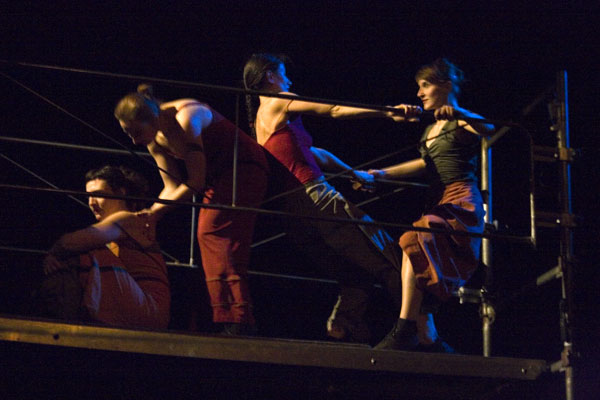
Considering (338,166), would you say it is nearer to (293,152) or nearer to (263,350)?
(293,152)

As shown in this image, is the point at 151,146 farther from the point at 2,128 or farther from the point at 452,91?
the point at 2,128

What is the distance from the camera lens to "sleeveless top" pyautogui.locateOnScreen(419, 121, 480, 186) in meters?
3.94

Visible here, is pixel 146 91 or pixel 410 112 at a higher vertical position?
pixel 146 91

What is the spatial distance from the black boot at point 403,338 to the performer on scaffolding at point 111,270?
0.85 m

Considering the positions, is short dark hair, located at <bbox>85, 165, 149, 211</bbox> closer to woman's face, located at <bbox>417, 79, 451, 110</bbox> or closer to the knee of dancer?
the knee of dancer

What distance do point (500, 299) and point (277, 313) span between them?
5.37 ft

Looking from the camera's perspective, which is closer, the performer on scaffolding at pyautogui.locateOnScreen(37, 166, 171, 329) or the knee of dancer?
the performer on scaffolding at pyautogui.locateOnScreen(37, 166, 171, 329)

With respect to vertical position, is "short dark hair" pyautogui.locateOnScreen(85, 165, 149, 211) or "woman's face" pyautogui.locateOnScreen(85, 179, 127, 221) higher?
"short dark hair" pyautogui.locateOnScreen(85, 165, 149, 211)

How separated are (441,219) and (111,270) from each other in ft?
4.23

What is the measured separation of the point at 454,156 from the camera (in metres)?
3.95

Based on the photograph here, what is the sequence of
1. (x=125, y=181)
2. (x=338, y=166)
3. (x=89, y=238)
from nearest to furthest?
1. (x=89, y=238)
2. (x=125, y=181)
3. (x=338, y=166)

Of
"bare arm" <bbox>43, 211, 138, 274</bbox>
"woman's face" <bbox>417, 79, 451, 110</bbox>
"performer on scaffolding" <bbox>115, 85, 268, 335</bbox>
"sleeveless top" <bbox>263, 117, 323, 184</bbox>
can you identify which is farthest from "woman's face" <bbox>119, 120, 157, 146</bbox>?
"woman's face" <bbox>417, 79, 451, 110</bbox>

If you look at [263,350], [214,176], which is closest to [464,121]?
[214,176]

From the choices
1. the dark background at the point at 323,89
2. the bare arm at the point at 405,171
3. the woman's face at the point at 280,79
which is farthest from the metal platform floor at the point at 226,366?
the dark background at the point at 323,89
